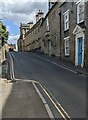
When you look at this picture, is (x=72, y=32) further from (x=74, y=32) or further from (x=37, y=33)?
(x=37, y=33)

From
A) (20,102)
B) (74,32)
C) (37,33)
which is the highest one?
(37,33)

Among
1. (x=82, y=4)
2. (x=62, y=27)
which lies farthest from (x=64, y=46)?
(x=82, y=4)

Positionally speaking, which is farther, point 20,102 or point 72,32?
point 72,32

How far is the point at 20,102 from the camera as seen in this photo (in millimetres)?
8414

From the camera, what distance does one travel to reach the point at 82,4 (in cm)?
1870

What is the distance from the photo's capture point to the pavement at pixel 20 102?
7.00m

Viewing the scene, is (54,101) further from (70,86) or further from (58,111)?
(70,86)

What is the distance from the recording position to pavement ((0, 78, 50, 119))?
7.00 metres

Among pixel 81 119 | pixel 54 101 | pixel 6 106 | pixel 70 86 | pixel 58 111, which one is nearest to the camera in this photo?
pixel 81 119

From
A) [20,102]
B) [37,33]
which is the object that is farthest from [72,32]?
[37,33]

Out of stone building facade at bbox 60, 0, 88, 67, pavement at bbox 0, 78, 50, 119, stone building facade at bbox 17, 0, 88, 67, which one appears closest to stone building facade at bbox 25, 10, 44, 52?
stone building facade at bbox 17, 0, 88, 67

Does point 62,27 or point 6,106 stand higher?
point 62,27

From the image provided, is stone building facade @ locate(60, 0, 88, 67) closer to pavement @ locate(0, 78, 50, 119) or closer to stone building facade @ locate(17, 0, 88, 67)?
stone building facade @ locate(17, 0, 88, 67)

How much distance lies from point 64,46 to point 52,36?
7461 millimetres
